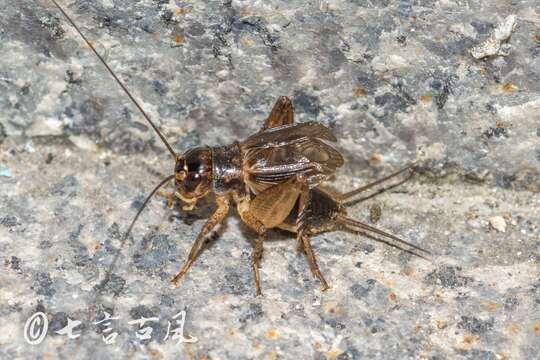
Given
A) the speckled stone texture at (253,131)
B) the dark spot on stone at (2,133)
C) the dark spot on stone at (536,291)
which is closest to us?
the speckled stone texture at (253,131)

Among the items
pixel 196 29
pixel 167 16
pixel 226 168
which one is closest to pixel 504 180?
pixel 226 168

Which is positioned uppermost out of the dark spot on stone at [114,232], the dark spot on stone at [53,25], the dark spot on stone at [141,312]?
the dark spot on stone at [53,25]

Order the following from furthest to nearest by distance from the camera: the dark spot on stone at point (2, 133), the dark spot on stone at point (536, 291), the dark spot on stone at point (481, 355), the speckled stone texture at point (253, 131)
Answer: the dark spot on stone at point (2, 133)
the dark spot on stone at point (536, 291)
the speckled stone texture at point (253, 131)
the dark spot on stone at point (481, 355)

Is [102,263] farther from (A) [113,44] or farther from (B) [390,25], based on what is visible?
(B) [390,25]

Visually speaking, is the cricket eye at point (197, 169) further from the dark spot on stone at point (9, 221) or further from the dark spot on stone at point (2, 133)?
the dark spot on stone at point (2, 133)

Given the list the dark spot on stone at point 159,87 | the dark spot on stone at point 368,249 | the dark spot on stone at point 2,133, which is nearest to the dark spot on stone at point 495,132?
the dark spot on stone at point 368,249

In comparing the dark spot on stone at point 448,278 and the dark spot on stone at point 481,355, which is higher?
the dark spot on stone at point 481,355

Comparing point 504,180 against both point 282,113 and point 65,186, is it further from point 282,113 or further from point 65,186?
point 65,186
